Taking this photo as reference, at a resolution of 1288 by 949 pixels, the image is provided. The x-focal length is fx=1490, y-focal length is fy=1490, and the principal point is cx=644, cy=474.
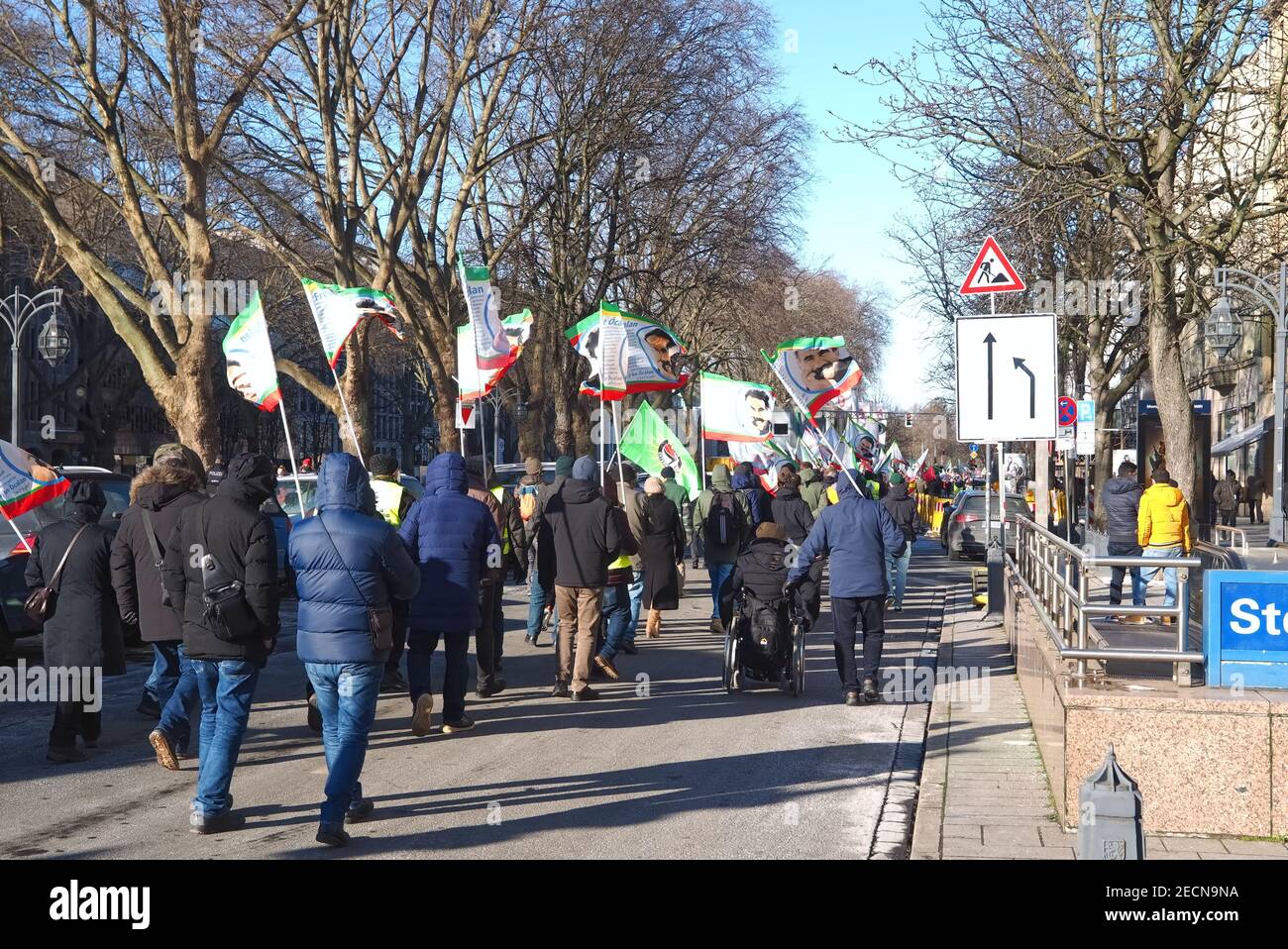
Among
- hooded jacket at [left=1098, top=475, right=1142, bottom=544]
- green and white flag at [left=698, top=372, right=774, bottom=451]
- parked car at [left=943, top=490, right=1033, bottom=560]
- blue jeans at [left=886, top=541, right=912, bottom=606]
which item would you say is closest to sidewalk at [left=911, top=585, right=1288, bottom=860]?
hooded jacket at [left=1098, top=475, right=1142, bottom=544]

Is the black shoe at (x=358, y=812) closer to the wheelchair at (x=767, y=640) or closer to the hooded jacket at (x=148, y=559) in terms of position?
the hooded jacket at (x=148, y=559)

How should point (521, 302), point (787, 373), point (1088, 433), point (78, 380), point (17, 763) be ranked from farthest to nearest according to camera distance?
1. point (78, 380)
2. point (521, 302)
3. point (1088, 433)
4. point (787, 373)
5. point (17, 763)

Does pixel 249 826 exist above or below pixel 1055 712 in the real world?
below

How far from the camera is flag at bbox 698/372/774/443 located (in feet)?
71.7

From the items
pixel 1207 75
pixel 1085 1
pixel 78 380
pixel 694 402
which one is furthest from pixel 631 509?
pixel 694 402

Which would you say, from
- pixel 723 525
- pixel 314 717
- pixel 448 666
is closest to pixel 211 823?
pixel 314 717

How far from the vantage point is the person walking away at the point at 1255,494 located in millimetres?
47125

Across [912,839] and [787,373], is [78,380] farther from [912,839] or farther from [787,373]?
[912,839]

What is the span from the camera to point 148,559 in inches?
336

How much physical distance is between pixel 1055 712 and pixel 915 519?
11.9m

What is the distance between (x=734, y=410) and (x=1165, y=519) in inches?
325

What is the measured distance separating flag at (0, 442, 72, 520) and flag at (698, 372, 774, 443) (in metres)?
12.3

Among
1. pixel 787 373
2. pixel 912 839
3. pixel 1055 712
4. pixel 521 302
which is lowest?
pixel 912 839
